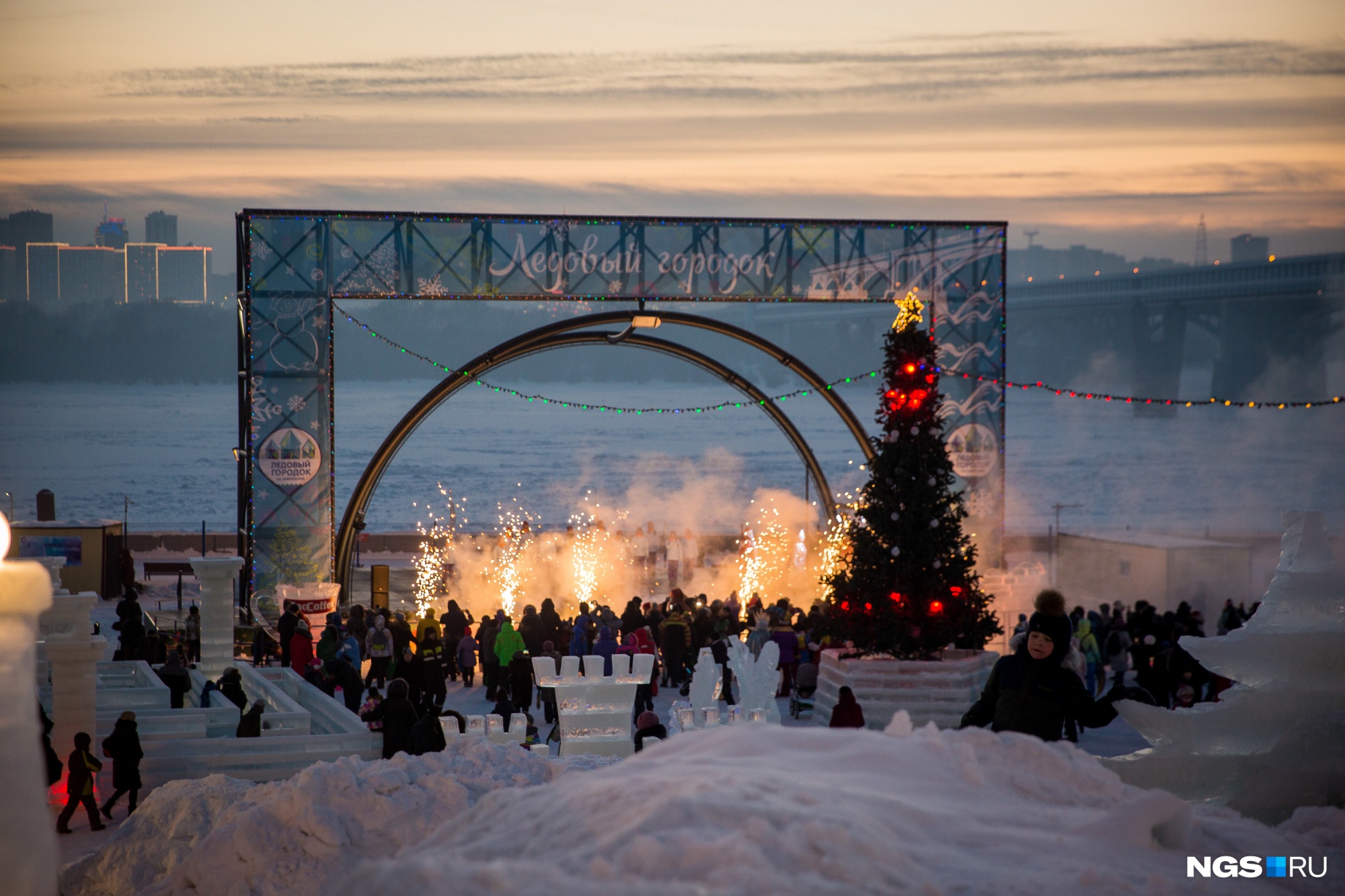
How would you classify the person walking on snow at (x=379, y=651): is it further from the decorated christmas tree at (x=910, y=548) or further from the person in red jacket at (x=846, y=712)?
the person in red jacket at (x=846, y=712)

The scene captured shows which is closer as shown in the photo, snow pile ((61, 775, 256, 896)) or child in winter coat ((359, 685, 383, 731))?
snow pile ((61, 775, 256, 896))

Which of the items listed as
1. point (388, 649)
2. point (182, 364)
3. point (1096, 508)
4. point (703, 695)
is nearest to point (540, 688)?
point (388, 649)

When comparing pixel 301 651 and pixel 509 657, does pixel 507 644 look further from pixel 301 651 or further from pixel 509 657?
pixel 301 651

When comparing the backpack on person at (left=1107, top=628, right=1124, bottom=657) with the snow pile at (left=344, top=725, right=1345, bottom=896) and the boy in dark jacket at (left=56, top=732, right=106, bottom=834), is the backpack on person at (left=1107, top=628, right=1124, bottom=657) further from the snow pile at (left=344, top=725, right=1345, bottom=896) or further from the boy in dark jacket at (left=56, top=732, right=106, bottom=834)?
the boy in dark jacket at (left=56, top=732, right=106, bottom=834)

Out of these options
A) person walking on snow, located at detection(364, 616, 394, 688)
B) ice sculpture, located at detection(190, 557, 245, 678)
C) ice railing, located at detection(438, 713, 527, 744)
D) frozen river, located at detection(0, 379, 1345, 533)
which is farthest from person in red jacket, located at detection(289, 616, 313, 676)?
frozen river, located at detection(0, 379, 1345, 533)

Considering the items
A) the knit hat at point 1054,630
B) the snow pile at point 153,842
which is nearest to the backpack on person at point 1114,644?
the knit hat at point 1054,630

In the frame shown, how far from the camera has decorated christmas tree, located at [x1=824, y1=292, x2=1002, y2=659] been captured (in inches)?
504

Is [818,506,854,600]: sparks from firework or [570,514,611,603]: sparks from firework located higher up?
[818,506,854,600]: sparks from firework

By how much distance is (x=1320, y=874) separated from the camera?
441 cm

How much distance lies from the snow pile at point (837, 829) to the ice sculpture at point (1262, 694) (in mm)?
1068

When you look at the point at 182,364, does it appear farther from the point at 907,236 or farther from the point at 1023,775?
the point at 1023,775

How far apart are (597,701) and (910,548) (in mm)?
4006

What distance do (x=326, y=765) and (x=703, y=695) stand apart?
196 inches

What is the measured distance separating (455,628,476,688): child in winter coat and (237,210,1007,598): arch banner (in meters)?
3.77
